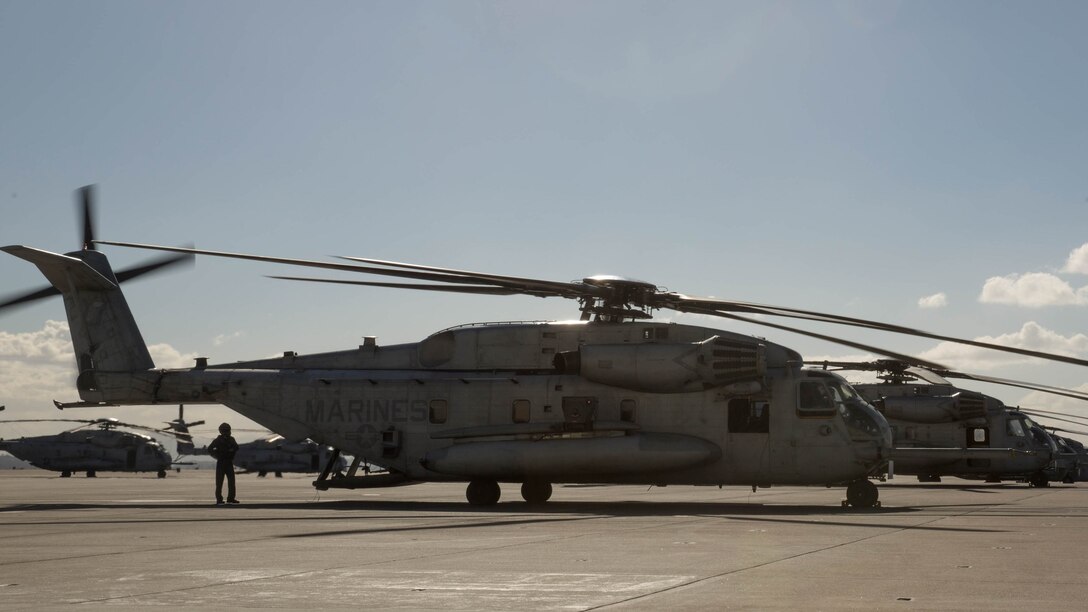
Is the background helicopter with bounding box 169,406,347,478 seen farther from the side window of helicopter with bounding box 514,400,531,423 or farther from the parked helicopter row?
the side window of helicopter with bounding box 514,400,531,423

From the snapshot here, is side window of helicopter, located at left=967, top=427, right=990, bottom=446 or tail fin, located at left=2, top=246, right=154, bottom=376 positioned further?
side window of helicopter, located at left=967, top=427, right=990, bottom=446

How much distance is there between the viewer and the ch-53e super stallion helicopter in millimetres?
23562

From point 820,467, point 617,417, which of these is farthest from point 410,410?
point 820,467

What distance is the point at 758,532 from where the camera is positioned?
14891mm

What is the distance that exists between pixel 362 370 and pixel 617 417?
6273 mm

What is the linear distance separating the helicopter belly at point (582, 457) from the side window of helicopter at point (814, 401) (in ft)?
6.70

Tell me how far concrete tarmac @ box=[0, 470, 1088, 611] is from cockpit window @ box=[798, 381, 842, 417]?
15.9 feet

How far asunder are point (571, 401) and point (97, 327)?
11.9 m

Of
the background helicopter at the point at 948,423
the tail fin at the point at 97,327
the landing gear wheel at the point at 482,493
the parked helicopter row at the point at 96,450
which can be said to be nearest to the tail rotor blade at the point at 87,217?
the tail fin at the point at 97,327

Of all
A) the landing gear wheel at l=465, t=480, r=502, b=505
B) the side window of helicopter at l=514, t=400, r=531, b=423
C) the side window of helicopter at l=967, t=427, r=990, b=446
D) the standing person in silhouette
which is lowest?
the landing gear wheel at l=465, t=480, r=502, b=505

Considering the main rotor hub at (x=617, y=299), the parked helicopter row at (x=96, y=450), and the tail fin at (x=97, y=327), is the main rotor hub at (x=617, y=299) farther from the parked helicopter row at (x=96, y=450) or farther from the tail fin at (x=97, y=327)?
the parked helicopter row at (x=96, y=450)

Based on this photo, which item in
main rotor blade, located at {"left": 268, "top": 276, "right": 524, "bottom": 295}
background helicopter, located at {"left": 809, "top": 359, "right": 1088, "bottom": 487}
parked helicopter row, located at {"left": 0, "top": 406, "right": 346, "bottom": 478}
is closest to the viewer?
main rotor blade, located at {"left": 268, "top": 276, "right": 524, "bottom": 295}

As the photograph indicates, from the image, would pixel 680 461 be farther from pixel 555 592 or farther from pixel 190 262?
pixel 555 592

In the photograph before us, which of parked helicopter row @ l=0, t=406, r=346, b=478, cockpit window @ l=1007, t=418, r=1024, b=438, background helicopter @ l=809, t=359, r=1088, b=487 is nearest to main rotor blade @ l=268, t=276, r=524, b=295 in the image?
background helicopter @ l=809, t=359, r=1088, b=487
